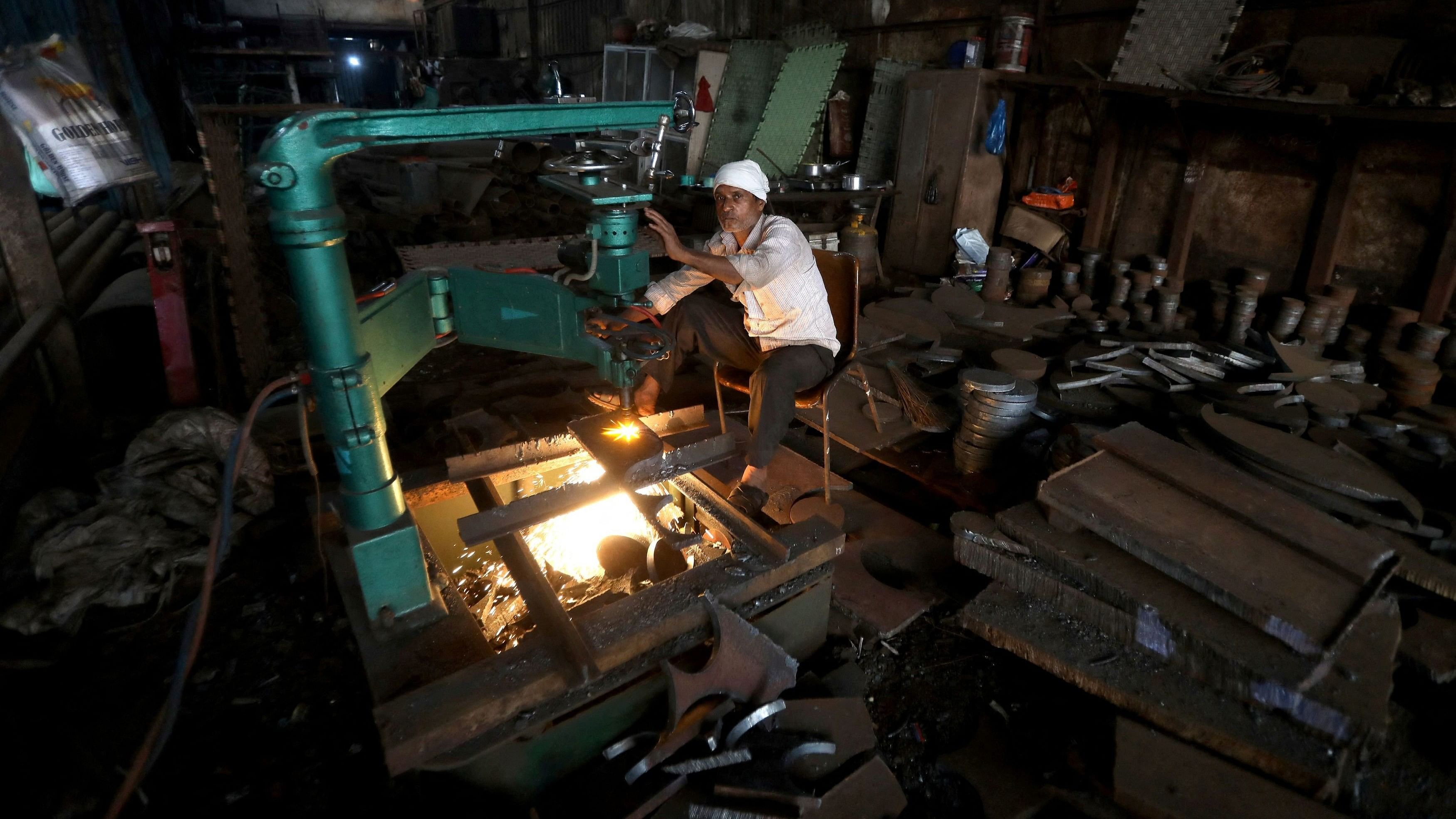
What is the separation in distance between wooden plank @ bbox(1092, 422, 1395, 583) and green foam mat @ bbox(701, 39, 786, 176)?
21.7 ft

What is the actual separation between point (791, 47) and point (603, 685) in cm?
856

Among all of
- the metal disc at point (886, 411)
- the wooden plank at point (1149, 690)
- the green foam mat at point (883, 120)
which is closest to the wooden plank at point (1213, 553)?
the wooden plank at point (1149, 690)

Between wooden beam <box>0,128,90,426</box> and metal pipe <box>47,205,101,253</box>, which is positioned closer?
wooden beam <box>0,128,90,426</box>

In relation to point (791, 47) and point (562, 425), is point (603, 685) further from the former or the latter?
point (791, 47)

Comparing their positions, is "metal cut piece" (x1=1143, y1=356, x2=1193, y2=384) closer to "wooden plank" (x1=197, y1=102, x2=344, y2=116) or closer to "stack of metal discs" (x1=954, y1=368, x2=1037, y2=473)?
"stack of metal discs" (x1=954, y1=368, x2=1037, y2=473)

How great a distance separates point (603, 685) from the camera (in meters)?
2.02

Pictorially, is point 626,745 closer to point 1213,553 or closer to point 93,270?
point 1213,553

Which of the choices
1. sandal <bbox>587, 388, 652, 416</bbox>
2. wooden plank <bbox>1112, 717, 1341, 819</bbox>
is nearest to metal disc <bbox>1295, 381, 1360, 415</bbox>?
wooden plank <bbox>1112, 717, 1341, 819</bbox>

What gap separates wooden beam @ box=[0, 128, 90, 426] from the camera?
343 centimetres

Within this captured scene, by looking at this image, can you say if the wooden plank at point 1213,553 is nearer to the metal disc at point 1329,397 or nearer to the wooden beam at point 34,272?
the metal disc at point 1329,397

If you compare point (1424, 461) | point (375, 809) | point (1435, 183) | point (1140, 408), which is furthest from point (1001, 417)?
point (1435, 183)

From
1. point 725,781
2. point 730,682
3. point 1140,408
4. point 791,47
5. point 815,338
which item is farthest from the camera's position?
point 791,47

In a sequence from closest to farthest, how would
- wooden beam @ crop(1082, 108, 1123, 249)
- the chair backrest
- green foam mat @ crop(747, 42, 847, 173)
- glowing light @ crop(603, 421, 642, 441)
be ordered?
glowing light @ crop(603, 421, 642, 441), the chair backrest, wooden beam @ crop(1082, 108, 1123, 249), green foam mat @ crop(747, 42, 847, 173)

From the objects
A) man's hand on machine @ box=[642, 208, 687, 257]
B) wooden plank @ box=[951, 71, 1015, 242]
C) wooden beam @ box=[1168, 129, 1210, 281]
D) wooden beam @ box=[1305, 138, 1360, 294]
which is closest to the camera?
man's hand on machine @ box=[642, 208, 687, 257]
